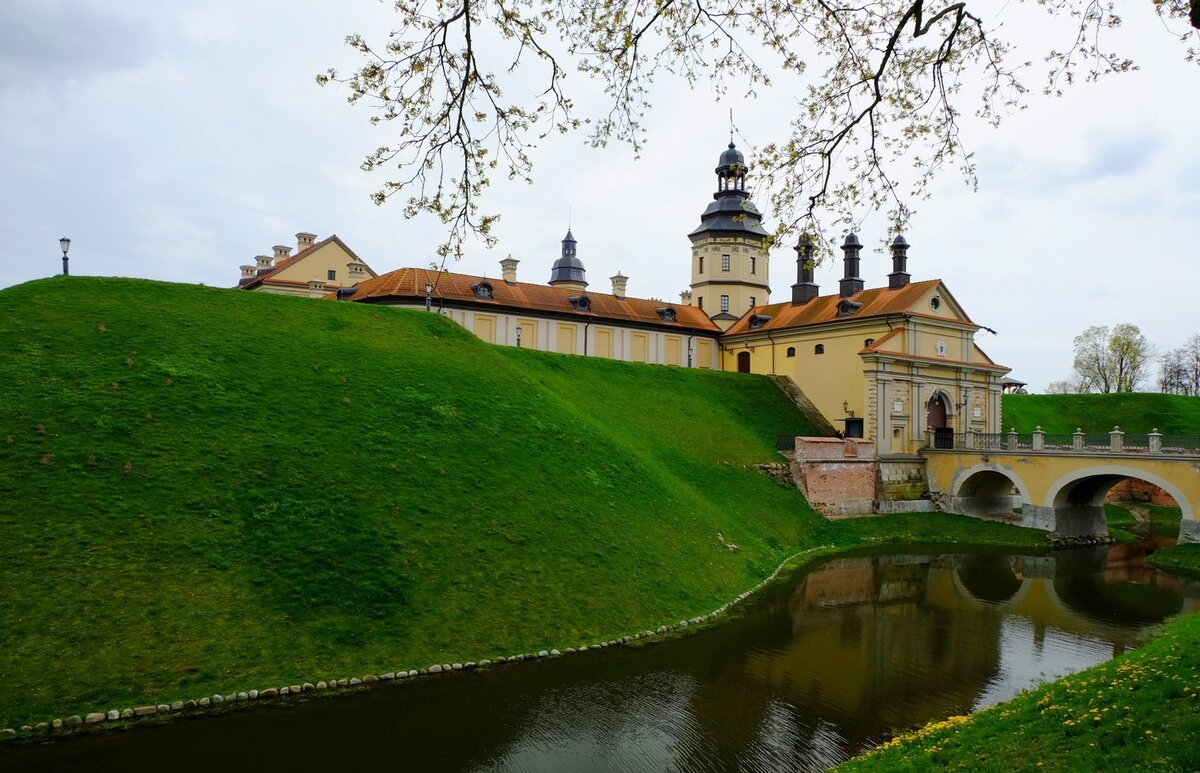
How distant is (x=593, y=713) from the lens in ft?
46.6

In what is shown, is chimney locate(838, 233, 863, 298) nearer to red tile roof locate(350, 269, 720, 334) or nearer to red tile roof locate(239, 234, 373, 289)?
red tile roof locate(350, 269, 720, 334)

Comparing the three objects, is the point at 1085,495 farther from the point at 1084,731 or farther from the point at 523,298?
the point at 1084,731

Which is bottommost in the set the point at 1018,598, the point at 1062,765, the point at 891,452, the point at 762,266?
the point at 1018,598

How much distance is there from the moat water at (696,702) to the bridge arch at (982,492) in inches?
730

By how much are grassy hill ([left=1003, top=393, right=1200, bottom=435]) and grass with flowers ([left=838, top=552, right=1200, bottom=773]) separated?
52276 millimetres

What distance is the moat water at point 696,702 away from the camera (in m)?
12.2

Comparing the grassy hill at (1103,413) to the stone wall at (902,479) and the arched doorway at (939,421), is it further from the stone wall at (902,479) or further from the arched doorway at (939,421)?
the stone wall at (902,479)

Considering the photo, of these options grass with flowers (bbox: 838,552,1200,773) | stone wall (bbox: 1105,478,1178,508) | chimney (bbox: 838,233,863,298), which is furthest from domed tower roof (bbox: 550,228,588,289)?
grass with flowers (bbox: 838,552,1200,773)

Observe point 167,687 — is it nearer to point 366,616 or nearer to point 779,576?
point 366,616

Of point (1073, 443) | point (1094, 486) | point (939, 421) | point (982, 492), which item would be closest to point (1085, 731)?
point (1073, 443)

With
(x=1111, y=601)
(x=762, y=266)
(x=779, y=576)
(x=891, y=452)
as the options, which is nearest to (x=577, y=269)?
(x=762, y=266)

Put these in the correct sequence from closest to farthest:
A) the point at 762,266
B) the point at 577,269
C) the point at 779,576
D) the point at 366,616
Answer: the point at 366,616, the point at 779,576, the point at 762,266, the point at 577,269

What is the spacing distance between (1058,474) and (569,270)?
5186 cm

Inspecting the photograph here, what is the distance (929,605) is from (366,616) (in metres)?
17.8
